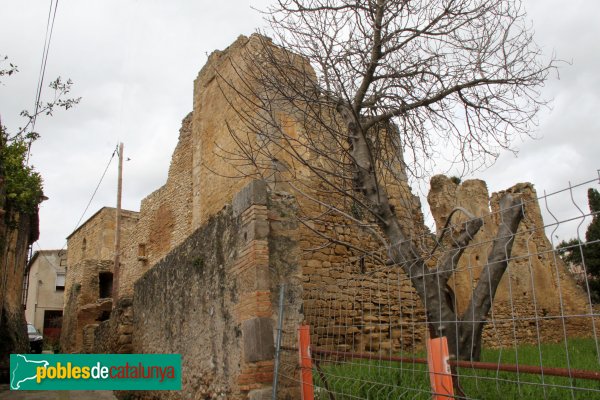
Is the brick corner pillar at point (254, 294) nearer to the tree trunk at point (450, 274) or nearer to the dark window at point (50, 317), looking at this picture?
the tree trunk at point (450, 274)

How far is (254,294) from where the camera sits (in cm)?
529

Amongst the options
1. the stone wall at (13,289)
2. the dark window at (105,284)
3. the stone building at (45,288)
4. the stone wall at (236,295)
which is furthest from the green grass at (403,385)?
the stone building at (45,288)

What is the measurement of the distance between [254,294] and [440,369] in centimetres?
267

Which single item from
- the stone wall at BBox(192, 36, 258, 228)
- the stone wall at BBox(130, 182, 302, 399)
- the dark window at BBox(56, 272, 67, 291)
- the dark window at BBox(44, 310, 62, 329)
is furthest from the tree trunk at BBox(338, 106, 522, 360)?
the dark window at BBox(56, 272, 67, 291)

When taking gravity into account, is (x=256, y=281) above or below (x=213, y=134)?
below

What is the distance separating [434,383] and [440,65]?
345cm

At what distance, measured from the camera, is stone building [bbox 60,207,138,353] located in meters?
18.9

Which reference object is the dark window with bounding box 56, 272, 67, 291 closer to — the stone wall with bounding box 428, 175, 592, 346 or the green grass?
the stone wall with bounding box 428, 175, 592, 346

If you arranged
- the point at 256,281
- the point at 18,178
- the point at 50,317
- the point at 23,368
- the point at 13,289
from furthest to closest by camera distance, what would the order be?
the point at 50,317 → the point at 13,289 → the point at 18,178 → the point at 23,368 → the point at 256,281

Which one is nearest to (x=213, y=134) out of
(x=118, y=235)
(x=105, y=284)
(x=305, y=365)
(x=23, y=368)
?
(x=23, y=368)

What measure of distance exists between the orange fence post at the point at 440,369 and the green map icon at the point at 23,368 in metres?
6.95

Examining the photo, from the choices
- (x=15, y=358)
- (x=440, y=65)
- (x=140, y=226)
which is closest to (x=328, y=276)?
(x=440, y=65)

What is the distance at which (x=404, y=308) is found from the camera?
8.59 metres

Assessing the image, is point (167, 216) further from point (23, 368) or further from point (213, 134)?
point (23, 368)
